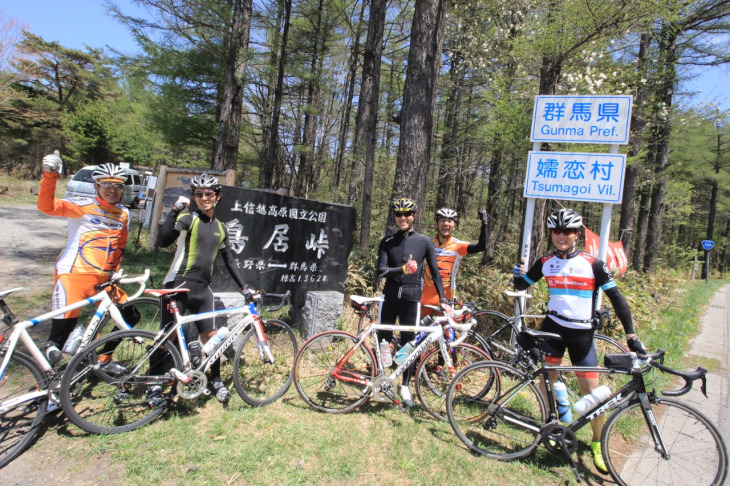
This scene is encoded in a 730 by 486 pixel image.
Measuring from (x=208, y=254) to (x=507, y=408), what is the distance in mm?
3049

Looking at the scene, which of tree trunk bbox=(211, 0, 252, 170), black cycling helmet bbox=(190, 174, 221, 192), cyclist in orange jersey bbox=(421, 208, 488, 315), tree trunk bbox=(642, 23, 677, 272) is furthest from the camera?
tree trunk bbox=(642, 23, 677, 272)

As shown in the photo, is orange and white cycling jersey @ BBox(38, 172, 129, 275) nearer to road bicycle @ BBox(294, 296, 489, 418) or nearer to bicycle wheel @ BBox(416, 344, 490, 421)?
road bicycle @ BBox(294, 296, 489, 418)

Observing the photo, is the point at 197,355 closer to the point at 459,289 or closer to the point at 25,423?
the point at 25,423

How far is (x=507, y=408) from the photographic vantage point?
124 inches

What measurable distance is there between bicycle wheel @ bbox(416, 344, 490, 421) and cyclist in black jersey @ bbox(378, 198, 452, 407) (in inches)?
6.4

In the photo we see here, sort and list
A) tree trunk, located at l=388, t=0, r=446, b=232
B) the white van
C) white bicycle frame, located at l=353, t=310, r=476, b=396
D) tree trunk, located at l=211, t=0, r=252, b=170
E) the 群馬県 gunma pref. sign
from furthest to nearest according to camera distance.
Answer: the white van
tree trunk, located at l=211, t=0, r=252, b=170
tree trunk, located at l=388, t=0, r=446, b=232
the 群馬県 gunma pref. sign
white bicycle frame, located at l=353, t=310, r=476, b=396

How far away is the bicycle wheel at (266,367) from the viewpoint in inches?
137

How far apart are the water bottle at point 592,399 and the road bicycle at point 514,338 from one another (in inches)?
46.1

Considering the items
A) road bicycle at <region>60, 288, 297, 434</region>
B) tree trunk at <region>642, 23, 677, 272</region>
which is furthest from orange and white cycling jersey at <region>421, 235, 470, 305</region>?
tree trunk at <region>642, 23, 677, 272</region>

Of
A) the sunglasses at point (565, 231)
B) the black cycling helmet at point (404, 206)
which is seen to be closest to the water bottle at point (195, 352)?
the black cycling helmet at point (404, 206)

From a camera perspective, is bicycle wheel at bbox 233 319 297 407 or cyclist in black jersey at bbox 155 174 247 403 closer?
cyclist in black jersey at bbox 155 174 247 403

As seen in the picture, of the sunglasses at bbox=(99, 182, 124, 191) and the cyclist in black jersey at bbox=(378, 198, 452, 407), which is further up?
the sunglasses at bbox=(99, 182, 124, 191)

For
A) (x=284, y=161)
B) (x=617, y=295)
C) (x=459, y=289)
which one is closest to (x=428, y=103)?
(x=459, y=289)

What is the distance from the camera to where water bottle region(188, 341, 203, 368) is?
3206mm
